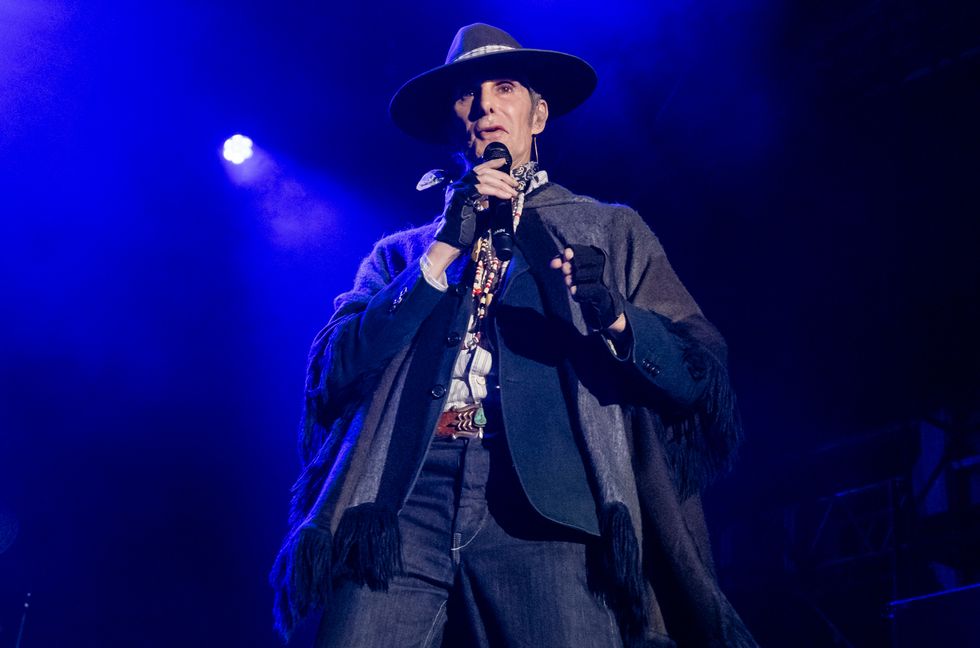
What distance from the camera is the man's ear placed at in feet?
9.27

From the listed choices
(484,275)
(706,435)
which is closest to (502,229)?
(484,275)

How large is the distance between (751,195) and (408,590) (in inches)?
199

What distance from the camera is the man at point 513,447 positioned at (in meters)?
1.94

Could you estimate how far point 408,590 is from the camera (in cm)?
201

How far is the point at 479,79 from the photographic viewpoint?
2768 millimetres

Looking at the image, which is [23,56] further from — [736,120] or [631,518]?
[631,518]

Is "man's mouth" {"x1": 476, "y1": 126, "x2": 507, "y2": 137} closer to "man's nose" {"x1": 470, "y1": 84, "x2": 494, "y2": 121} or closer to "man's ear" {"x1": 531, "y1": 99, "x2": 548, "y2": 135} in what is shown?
"man's nose" {"x1": 470, "y1": 84, "x2": 494, "y2": 121}

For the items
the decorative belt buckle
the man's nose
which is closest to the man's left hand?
the decorative belt buckle

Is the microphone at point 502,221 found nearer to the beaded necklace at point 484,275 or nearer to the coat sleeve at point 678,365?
the beaded necklace at point 484,275

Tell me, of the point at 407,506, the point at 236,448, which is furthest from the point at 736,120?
the point at 407,506

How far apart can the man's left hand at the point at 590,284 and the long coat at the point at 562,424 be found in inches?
2.3

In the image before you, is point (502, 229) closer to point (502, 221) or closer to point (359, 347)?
point (502, 221)

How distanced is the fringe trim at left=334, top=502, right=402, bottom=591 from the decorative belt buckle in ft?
0.74

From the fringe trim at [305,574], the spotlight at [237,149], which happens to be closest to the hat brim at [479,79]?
the fringe trim at [305,574]
